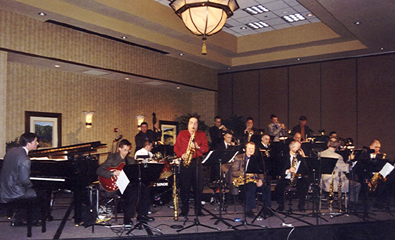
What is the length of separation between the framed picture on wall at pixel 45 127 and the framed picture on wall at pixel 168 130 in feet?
12.8

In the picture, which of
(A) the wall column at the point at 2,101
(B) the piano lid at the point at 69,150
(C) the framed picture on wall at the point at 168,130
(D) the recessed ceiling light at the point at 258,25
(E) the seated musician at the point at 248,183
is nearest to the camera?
(B) the piano lid at the point at 69,150

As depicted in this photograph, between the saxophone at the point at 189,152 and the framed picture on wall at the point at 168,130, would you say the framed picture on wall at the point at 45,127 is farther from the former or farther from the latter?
the saxophone at the point at 189,152

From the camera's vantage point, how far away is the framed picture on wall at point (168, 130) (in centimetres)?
1262

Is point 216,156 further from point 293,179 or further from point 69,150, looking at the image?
point 69,150

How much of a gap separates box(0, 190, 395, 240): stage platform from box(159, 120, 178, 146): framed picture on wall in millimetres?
5913

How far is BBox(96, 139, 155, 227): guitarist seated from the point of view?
5.46 meters

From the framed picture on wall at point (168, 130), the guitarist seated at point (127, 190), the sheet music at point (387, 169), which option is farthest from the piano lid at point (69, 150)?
the framed picture on wall at point (168, 130)

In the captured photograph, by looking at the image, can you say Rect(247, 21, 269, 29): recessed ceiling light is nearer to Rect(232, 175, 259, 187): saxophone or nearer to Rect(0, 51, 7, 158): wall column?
Rect(232, 175, 259, 187): saxophone

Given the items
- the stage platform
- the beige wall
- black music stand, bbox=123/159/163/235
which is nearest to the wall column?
the beige wall

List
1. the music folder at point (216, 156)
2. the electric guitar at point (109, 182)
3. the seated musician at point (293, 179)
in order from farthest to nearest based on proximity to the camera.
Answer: the seated musician at point (293, 179) → the electric guitar at point (109, 182) → the music folder at point (216, 156)

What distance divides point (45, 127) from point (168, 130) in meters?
4.65

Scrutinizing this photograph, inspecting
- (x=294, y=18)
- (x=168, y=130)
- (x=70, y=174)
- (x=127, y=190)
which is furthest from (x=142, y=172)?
(x=168, y=130)

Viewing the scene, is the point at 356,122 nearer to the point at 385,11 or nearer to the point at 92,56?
the point at 385,11

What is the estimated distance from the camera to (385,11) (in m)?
7.54
